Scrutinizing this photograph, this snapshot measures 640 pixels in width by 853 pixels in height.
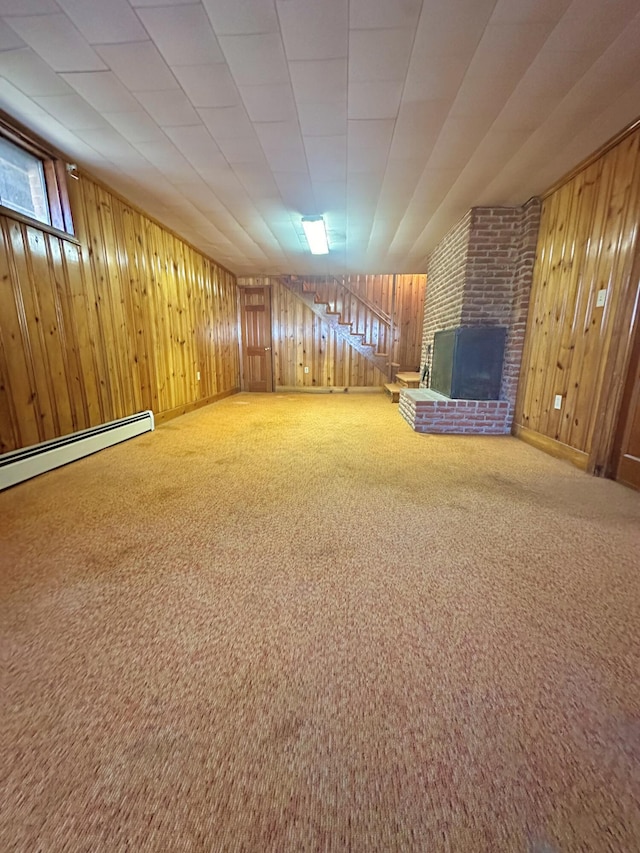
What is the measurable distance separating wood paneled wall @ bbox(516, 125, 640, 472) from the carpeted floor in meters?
0.87

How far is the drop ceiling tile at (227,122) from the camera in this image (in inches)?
80.6

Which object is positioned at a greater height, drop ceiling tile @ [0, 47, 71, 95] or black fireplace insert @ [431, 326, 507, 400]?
drop ceiling tile @ [0, 47, 71, 95]

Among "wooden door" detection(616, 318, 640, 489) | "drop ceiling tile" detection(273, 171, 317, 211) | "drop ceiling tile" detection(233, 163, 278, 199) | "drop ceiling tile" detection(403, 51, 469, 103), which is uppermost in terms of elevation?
"drop ceiling tile" detection(273, 171, 317, 211)

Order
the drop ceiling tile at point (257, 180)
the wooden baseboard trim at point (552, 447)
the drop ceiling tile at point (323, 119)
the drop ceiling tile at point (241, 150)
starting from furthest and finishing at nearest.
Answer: the drop ceiling tile at point (257, 180)
the wooden baseboard trim at point (552, 447)
the drop ceiling tile at point (241, 150)
the drop ceiling tile at point (323, 119)

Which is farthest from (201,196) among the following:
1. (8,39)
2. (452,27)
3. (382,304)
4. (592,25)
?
(382,304)

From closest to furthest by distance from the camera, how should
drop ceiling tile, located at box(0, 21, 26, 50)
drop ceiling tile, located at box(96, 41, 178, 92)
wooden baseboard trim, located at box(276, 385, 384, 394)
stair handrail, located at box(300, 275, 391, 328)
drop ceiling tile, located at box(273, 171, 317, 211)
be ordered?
1. drop ceiling tile, located at box(0, 21, 26, 50)
2. drop ceiling tile, located at box(96, 41, 178, 92)
3. drop ceiling tile, located at box(273, 171, 317, 211)
4. stair handrail, located at box(300, 275, 391, 328)
5. wooden baseboard trim, located at box(276, 385, 384, 394)

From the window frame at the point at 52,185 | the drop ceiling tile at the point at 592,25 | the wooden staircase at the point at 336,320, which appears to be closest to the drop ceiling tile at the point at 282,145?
the drop ceiling tile at the point at 592,25

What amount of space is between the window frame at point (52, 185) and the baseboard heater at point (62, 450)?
5.13 feet

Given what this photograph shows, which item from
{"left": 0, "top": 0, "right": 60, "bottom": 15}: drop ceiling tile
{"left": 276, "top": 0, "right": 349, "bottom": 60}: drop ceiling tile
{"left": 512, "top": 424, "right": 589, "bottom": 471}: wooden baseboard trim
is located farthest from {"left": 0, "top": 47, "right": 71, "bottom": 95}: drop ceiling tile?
{"left": 512, "top": 424, "right": 589, "bottom": 471}: wooden baseboard trim

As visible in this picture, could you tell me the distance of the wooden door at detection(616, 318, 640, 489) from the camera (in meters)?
2.16

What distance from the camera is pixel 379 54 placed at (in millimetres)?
1645

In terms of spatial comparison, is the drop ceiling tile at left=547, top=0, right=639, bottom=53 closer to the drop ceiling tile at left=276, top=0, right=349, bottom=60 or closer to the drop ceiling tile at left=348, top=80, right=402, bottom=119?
the drop ceiling tile at left=348, top=80, right=402, bottom=119

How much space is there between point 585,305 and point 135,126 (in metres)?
3.53

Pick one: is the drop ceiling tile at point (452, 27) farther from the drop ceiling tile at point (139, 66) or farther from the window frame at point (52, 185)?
the window frame at point (52, 185)
